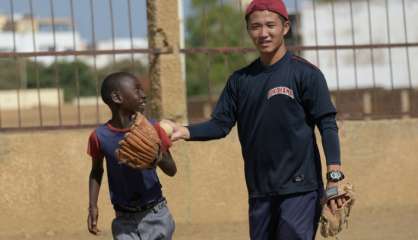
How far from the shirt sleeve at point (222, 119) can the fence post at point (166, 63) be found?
386 cm

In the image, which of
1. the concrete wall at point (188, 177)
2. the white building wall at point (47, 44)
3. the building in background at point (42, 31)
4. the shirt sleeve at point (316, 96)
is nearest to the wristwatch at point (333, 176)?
the shirt sleeve at point (316, 96)

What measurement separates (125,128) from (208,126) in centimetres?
52

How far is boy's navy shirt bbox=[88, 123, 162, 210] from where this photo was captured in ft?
18.2

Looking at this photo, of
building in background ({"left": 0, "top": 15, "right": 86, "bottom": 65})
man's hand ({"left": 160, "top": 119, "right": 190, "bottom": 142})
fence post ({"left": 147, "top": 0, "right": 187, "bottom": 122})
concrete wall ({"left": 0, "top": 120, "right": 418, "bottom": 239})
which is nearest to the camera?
man's hand ({"left": 160, "top": 119, "right": 190, "bottom": 142})

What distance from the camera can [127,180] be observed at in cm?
554

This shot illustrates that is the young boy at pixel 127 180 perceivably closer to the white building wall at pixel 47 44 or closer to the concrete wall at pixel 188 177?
the concrete wall at pixel 188 177

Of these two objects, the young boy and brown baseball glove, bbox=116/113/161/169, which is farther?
the young boy

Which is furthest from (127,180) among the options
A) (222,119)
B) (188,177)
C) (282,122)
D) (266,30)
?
(188,177)

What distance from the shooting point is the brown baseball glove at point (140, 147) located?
201 inches

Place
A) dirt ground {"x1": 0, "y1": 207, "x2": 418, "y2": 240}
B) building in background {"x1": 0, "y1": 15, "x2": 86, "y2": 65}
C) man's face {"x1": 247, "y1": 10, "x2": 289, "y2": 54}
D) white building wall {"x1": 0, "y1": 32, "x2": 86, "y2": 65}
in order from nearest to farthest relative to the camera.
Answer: man's face {"x1": 247, "y1": 10, "x2": 289, "y2": 54}, dirt ground {"x1": 0, "y1": 207, "x2": 418, "y2": 240}, building in background {"x1": 0, "y1": 15, "x2": 86, "y2": 65}, white building wall {"x1": 0, "y1": 32, "x2": 86, "y2": 65}

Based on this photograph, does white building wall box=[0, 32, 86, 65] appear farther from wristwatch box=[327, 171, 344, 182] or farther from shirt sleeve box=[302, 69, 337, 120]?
wristwatch box=[327, 171, 344, 182]

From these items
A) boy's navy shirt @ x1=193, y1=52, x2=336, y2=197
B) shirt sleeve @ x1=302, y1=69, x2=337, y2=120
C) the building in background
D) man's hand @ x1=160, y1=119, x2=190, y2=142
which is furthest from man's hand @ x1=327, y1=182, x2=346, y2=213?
the building in background

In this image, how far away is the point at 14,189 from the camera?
348 inches

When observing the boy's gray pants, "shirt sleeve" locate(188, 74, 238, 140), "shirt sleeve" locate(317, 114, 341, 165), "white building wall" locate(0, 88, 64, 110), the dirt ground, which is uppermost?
"white building wall" locate(0, 88, 64, 110)
